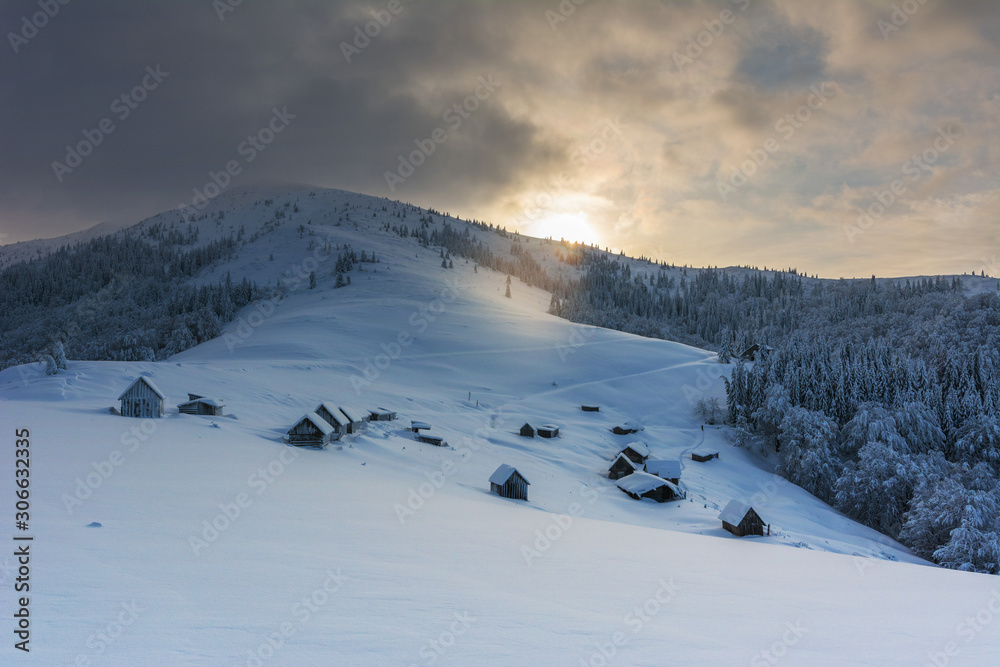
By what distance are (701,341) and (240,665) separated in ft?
566

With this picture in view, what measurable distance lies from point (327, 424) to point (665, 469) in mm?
31282

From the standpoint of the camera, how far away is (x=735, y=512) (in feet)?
104

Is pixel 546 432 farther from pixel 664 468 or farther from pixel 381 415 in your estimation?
pixel 381 415

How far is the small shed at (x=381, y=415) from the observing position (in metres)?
45.6

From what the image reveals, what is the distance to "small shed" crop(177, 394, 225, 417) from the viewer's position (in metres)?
35.1

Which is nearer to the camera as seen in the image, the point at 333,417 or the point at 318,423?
the point at 318,423

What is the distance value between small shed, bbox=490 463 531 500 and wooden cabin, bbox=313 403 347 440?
13135 millimetres

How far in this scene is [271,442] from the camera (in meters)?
30.6

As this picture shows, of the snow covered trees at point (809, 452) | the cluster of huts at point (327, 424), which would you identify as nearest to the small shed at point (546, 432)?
the cluster of huts at point (327, 424)

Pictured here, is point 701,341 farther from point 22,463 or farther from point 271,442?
point 22,463

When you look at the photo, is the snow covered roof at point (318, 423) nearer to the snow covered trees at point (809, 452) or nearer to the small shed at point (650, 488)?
the small shed at point (650, 488)

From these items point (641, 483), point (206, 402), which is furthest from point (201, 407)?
point (641, 483)

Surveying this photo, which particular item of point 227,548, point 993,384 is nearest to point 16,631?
point 227,548

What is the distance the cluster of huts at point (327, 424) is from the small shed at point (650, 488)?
23354 mm
